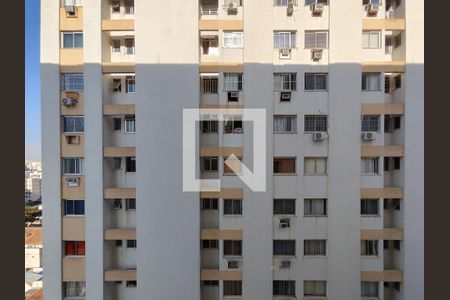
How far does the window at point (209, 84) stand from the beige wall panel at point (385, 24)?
16.1ft

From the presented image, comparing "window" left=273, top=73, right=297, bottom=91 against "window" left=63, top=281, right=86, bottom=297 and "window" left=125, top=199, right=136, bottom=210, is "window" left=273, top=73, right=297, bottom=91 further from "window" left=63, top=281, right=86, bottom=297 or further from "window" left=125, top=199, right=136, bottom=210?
"window" left=63, top=281, right=86, bottom=297

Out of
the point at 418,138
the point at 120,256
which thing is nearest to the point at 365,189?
the point at 418,138

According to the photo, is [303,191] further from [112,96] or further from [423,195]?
[112,96]

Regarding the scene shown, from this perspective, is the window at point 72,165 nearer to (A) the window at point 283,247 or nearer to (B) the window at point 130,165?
(B) the window at point 130,165

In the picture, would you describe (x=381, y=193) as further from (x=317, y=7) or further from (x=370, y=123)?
(x=317, y=7)

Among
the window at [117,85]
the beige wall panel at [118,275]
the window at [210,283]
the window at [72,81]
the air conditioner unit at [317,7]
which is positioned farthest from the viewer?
the window at [117,85]

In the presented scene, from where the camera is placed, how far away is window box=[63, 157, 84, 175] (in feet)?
26.1

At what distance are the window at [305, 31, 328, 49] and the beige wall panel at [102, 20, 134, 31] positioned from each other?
5501 mm

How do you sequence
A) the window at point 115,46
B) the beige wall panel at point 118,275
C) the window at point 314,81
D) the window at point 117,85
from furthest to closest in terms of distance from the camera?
the window at point 115,46, the window at point 117,85, the window at point 314,81, the beige wall panel at point 118,275

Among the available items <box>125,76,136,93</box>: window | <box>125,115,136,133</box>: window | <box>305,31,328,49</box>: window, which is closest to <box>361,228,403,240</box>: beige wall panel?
<box>305,31,328,49</box>: window

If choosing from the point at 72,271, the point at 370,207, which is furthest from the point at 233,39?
the point at 72,271

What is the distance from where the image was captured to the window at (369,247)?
25.8ft

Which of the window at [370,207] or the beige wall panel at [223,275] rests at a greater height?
the window at [370,207]

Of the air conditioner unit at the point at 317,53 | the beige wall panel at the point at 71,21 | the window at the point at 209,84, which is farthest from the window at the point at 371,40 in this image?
the beige wall panel at the point at 71,21
